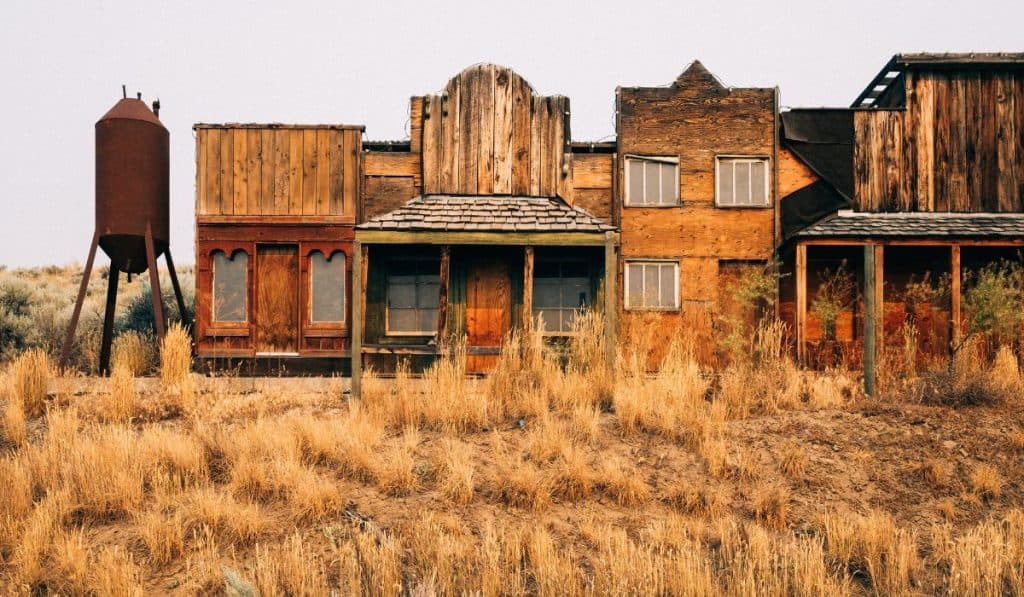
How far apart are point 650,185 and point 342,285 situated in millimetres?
6385

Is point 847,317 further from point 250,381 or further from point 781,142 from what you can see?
point 250,381

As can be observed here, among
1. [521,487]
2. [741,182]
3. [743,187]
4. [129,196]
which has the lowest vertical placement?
[521,487]

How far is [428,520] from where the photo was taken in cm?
812

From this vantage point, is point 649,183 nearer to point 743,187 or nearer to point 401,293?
point 743,187

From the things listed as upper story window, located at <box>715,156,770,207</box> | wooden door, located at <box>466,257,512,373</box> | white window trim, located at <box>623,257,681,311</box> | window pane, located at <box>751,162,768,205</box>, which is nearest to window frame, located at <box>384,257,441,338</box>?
wooden door, located at <box>466,257,512,373</box>

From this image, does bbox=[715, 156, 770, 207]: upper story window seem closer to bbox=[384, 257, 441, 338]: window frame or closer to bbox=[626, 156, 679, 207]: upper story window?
bbox=[626, 156, 679, 207]: upper story window

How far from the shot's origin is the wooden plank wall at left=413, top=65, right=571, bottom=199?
1634 cm

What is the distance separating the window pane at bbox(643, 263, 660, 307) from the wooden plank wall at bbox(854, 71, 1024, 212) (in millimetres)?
4288

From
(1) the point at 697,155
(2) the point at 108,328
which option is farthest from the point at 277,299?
(1) the point at 697,155

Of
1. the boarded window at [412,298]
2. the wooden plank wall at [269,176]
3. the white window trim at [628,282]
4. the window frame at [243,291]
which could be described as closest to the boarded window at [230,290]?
the window frame at [243,291]

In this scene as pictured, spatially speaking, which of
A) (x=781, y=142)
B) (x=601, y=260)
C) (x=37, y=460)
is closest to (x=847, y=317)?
(x=781, y=142)

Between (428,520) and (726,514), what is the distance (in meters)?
3.06

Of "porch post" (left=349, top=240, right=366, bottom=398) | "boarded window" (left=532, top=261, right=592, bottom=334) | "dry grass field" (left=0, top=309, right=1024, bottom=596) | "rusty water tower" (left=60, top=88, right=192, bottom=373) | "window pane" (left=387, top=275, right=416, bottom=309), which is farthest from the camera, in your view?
"boarded window" (left=532, top=261, right=592, bottom=334)

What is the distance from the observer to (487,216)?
1447cm
